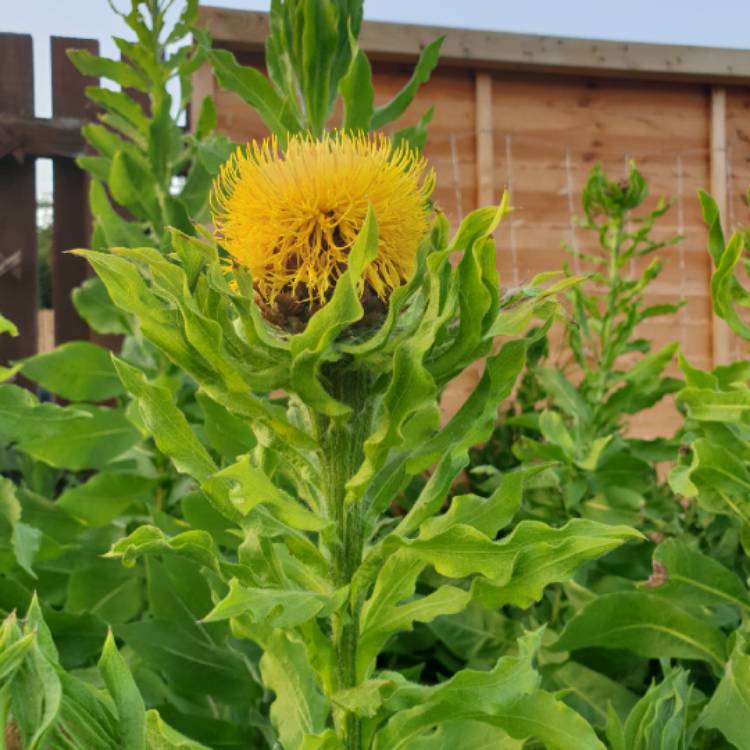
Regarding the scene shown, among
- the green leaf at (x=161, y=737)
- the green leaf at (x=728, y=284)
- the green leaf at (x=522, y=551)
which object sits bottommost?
the green leaf at (x=161, y=737)

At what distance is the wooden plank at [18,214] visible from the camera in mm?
2902

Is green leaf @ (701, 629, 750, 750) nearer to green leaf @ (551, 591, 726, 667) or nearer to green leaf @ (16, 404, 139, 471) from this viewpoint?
green leaf @ (551, 591, 726, 667)

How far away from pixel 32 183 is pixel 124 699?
2.59 m

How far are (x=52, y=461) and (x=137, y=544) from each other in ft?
3.50

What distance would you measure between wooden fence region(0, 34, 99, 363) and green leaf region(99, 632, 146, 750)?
237cm

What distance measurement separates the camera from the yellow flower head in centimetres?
72

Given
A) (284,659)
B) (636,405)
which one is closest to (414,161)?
(284,659)

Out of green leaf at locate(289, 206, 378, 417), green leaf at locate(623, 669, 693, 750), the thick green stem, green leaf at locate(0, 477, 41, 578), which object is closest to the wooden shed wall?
green leaf at locate(0, 477, 41, 578)

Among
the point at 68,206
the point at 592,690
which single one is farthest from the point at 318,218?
the point at 68,206

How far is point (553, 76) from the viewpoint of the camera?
11.5 ft

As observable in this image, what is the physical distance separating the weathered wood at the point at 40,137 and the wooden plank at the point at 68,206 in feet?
0.10

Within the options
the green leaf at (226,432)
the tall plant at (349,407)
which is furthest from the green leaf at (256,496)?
the green leaf at (226,432)

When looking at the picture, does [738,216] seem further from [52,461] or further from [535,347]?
[52,461]

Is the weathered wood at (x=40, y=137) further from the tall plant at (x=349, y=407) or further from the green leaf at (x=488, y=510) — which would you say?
the green leaf at (x=488, y=510)
